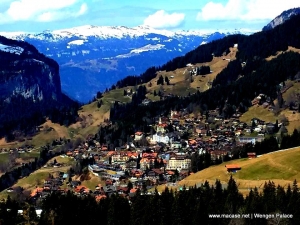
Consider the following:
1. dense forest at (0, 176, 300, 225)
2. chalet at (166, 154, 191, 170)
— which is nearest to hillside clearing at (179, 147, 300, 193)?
dense forest at (0, 176, 300, 225)

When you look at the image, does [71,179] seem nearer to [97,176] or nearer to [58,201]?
[97,176]

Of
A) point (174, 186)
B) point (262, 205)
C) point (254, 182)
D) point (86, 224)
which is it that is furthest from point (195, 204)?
point (174, 186)

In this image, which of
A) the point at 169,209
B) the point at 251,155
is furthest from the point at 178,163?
the point at 169,209

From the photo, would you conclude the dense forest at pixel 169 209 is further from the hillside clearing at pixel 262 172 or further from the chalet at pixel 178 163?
the chalet at pixel 178 163

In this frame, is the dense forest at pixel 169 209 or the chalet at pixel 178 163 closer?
the dense forest at pixel 169 209

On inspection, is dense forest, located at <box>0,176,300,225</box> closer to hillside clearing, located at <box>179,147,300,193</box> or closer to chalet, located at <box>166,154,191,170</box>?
hillside clearing, located at <box>179,147,300,193</box>

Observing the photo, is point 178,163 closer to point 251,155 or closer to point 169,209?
point 251,155

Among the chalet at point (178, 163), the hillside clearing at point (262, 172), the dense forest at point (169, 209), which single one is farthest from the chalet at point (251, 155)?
the dense forest at point (169, 209)

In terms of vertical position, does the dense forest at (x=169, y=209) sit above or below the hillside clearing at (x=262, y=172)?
below

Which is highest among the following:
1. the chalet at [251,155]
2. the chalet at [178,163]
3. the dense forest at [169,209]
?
the chalet at [251,155]
